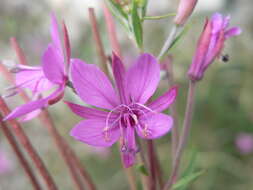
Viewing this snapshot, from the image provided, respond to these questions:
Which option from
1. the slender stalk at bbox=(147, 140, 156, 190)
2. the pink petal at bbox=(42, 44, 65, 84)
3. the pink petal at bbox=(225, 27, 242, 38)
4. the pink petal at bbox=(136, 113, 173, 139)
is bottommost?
the slender stalk at bbox=(147, 140, 156, 190)

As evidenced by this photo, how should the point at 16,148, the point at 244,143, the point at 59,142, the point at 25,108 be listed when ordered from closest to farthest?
the point at 25,108 → the point at 16,148 → the point at 59,142 → the point at 244,143

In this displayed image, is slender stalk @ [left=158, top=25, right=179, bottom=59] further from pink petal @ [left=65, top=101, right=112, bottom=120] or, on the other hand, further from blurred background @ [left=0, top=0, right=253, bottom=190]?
blurred background @ [left=0, top=0, right=253, bottom=190]

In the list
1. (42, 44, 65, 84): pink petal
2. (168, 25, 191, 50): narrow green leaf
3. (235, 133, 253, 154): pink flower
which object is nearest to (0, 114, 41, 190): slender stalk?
(42, 44, 65, 84): pink petal

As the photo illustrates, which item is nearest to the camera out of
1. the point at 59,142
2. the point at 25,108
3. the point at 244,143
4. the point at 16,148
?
the point at 25,108

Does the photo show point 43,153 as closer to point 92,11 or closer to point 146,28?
point 146,28

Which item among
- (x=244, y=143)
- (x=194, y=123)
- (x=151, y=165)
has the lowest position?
(x=244, y=143)

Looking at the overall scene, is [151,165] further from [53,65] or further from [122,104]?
[53,65]

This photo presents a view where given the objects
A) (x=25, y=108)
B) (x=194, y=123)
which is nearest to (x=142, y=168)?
(x=25, y=108)
